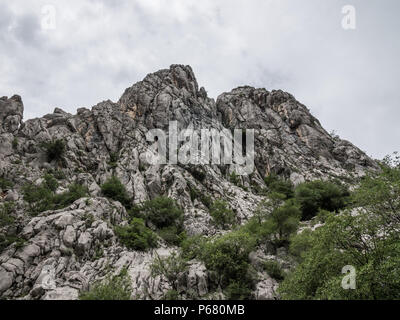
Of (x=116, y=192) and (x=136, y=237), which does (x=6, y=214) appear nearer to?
(x=136, y=237)

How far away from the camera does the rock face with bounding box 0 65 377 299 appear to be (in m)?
30.5

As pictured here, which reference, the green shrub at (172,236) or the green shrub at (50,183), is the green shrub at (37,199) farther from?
the green shrub at (172,236)

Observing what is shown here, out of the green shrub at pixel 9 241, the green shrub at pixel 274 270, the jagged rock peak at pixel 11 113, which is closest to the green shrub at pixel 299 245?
the green shrub at pixel 274 270

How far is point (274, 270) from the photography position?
31281 millimetres

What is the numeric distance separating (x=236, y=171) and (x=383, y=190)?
61712mm

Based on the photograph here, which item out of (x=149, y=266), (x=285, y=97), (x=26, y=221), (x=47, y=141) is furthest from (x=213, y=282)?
(x=285, y=97)

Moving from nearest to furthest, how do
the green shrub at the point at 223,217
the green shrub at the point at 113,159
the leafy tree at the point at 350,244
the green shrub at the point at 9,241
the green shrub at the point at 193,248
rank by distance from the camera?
the leafy tree at the point at 350,244 → the green shrub at the point at 9,241 → the green shrub at the point at 193,248 → the green shrub at the point at 223,217 → the green shrub at the point at 113,159

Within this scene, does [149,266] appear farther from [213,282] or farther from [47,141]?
[47,141]

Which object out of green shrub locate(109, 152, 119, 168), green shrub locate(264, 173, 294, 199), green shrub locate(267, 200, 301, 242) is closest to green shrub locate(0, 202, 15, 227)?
green shrub locate(109, 152, 119, 168)

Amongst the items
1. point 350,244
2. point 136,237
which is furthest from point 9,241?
point 350,244

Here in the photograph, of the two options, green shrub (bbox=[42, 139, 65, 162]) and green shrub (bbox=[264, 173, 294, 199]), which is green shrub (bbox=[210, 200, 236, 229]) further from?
green shrub (bbox=[42, 139, 65, 162])

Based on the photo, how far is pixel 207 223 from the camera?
173ft

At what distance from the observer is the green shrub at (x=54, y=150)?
62.4 m

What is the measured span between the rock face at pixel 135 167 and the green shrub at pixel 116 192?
1.93m
